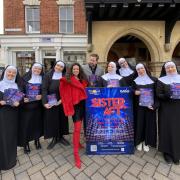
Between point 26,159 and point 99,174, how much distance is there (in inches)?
58.3

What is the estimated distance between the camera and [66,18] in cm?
1227

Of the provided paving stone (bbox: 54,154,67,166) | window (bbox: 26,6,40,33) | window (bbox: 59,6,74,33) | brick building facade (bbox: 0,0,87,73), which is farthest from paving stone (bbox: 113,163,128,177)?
window (bbox: 26,6,40,33)

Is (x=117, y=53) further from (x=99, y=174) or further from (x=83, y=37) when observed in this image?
(x=99, y=174)

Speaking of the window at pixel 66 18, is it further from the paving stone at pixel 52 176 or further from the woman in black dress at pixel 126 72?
the paving stone at pixel 52 176

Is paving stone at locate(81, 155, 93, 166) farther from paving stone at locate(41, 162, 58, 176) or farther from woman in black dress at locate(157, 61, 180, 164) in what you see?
woman in black dress at locate(157, 61, 180, 164)

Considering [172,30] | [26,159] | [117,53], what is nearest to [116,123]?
[26,159]

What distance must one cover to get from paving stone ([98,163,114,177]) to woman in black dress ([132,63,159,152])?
819 millimetres

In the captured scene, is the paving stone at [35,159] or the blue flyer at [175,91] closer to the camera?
the blue flyer at [175,91]

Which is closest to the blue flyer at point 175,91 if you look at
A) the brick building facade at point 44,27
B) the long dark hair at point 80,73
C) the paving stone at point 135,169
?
the paving stone at point 135,169

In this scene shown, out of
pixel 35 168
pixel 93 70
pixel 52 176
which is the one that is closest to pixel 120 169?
pixel 52 176

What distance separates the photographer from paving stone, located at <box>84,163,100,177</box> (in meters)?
3.43

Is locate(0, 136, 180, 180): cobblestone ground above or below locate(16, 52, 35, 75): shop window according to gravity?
below

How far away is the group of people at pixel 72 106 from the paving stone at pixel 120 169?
2.11 ft

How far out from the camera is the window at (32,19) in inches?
483
